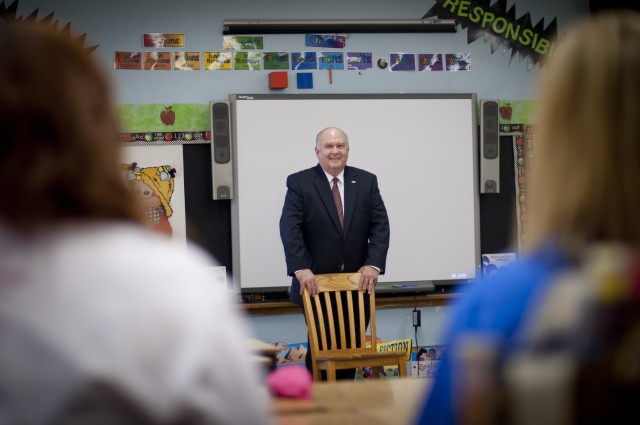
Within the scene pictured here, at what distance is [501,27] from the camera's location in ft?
21.7

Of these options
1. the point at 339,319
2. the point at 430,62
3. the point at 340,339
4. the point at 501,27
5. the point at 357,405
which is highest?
the point at 501,27

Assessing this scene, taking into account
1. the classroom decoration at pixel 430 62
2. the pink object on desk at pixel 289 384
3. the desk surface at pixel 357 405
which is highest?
the classroom decoration at pixel 430 62

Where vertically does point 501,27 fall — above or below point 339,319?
above

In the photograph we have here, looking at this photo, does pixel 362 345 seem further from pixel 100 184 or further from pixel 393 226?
pixel 100 184

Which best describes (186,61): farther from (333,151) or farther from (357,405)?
(357,405)

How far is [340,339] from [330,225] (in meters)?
0.96

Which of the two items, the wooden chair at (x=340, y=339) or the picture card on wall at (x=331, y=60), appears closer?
the wooden chair at (x=340, y=339)

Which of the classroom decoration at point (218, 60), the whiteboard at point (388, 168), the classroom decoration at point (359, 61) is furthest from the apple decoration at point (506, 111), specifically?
the classroom decoration at point (218, 60)

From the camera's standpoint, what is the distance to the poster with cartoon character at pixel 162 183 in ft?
20.0

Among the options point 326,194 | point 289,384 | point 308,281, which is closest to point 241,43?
point 326,194

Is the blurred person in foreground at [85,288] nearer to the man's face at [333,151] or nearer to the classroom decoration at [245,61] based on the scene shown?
the man's face at [333,151]

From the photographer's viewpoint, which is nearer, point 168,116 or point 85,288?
point 85,288

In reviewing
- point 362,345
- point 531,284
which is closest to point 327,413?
point 531,284

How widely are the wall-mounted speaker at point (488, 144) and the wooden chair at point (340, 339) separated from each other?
215 centimetres
